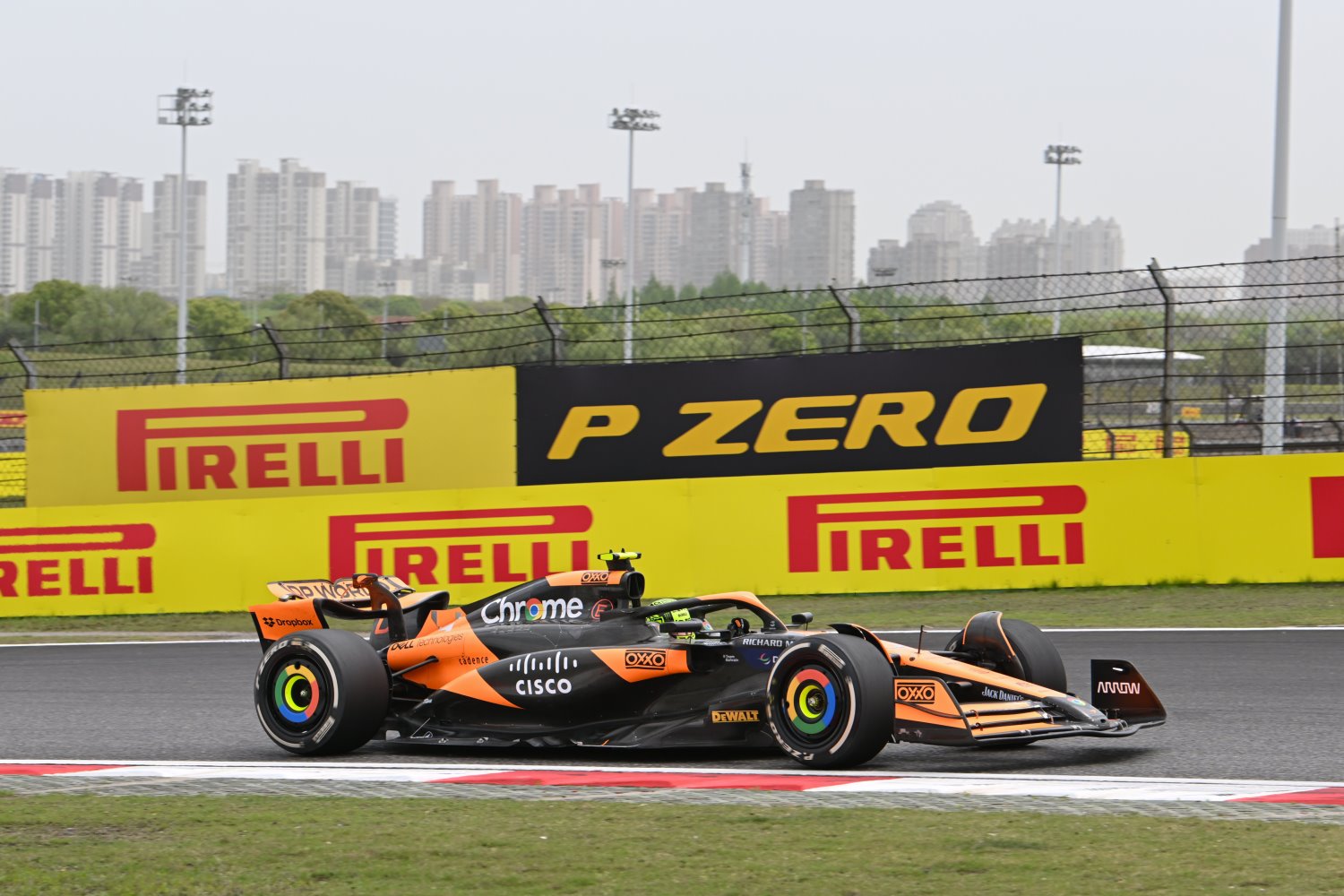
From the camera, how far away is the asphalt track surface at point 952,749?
23.9 ft

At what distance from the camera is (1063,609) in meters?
13.5

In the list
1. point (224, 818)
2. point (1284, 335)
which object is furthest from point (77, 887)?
point (1284, 335)

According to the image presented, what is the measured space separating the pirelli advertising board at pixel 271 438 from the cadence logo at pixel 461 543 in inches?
45.6

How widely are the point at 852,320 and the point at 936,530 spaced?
7.90 feet

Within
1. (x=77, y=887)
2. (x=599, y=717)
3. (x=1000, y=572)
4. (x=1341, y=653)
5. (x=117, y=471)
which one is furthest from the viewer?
(x=117, y=471)

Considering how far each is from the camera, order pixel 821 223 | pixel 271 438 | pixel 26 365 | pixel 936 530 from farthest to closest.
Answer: pixel 821 223 → pixel 26 365 → pixel 271 438 → pixel 936 530

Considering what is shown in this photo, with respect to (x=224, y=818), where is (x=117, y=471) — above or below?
above

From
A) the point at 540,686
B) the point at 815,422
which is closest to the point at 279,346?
the point at 815,422

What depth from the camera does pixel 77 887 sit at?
16.2 ft

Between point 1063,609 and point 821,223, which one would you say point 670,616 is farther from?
point 821,223

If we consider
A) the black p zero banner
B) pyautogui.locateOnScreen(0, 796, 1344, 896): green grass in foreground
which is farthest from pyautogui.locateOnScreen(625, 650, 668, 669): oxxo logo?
the black p zero banner

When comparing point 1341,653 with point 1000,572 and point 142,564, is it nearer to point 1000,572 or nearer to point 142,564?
point 1000,572

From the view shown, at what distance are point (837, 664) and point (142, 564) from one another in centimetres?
1038

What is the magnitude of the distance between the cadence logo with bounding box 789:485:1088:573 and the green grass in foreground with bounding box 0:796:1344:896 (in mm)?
8568
